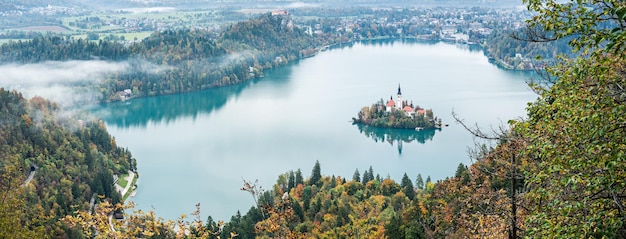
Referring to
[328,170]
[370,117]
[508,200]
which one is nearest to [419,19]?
[370,117]

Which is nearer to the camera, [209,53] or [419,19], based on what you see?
[209,53]

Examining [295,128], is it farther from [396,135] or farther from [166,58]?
[166,58]

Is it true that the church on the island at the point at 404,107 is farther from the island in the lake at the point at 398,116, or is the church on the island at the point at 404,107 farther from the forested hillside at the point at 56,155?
the forested hillside at the point at 56,155

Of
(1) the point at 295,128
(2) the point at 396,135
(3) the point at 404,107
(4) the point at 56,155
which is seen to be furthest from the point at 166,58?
(4) the point at 56,155

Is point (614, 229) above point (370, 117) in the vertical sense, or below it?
above

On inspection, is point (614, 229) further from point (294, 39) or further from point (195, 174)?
point (294, 39)

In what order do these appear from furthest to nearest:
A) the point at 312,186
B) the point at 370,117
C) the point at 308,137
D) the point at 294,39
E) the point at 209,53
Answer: the point at 294,39 < the point at 209,53 < the point at 370,117 < the point at 308,137 < the point at 312,186

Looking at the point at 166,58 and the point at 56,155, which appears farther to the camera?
the point at 166,58

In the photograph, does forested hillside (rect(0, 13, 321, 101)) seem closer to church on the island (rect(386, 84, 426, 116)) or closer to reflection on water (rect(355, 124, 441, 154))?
church on the island (rect(386, 84, 426, 116))
